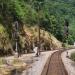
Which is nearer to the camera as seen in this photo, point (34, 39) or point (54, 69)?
point (54, 69)

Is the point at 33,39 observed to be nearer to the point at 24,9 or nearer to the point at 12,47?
the point at 24,9

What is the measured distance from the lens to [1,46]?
63156 mm

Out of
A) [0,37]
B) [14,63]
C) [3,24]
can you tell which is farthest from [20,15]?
[14,63]

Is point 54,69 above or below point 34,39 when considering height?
above

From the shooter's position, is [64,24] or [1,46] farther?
[64,24]

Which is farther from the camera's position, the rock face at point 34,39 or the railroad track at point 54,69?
the rock face at point 34,39

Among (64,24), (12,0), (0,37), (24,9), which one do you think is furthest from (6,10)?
(64,24)

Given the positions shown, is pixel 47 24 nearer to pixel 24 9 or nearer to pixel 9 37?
pixel 24 9

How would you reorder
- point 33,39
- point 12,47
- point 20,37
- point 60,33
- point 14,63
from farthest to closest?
point 60,33
point 33,39
point 20,37
point 12,47
point 14,63

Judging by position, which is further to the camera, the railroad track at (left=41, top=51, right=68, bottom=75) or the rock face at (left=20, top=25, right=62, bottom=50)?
the rock face at (left=20, top=25, right=62, bottom=50)

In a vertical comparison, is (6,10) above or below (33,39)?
above

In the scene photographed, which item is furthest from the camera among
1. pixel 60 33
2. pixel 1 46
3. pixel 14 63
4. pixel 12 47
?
pixel 60 33

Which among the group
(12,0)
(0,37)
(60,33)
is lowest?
(60,33)

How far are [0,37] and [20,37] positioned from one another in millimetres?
13277
